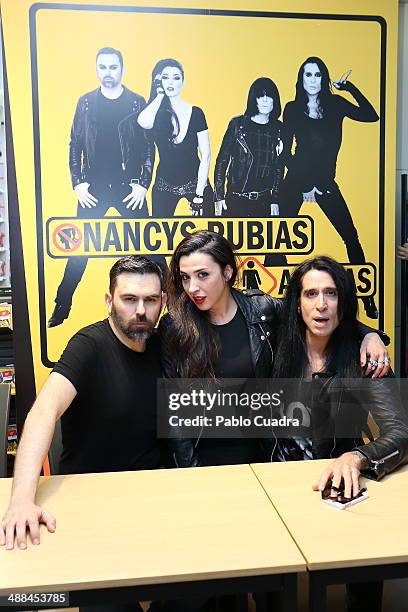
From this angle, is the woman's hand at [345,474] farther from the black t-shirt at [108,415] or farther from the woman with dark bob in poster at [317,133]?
the woman with dark bob in poster at [317,133]

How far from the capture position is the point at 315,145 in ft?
11.1

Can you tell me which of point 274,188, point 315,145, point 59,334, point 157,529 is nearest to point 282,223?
point 274,188

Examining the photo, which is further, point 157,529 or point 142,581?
point 157,529

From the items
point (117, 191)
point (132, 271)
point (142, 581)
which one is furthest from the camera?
point (117, 191)

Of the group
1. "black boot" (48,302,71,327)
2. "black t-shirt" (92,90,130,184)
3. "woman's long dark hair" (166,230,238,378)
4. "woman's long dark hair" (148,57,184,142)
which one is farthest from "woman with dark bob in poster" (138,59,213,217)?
"woman's long dark hair" (166,230,238,378)

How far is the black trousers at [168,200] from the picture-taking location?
328 cm

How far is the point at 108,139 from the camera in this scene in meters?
3.21

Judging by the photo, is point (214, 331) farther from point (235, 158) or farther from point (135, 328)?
point (235, 158)

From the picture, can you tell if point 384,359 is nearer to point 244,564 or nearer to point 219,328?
point 219,328

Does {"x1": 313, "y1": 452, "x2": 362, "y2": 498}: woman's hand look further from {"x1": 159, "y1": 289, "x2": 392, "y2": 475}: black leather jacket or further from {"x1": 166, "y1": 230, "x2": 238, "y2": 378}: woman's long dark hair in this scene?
{"x1": 166, "y1": 230, "x2": 238, "y2": 378}: woman's long dark hair

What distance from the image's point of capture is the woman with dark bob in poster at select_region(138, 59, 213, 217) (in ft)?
10.6

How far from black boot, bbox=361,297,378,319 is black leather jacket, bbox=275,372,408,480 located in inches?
49.1

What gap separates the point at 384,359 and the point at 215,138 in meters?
1.64

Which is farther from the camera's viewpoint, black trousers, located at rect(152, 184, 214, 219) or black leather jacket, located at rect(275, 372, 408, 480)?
black trousers, located at rect(152, 184, 214, 219)
